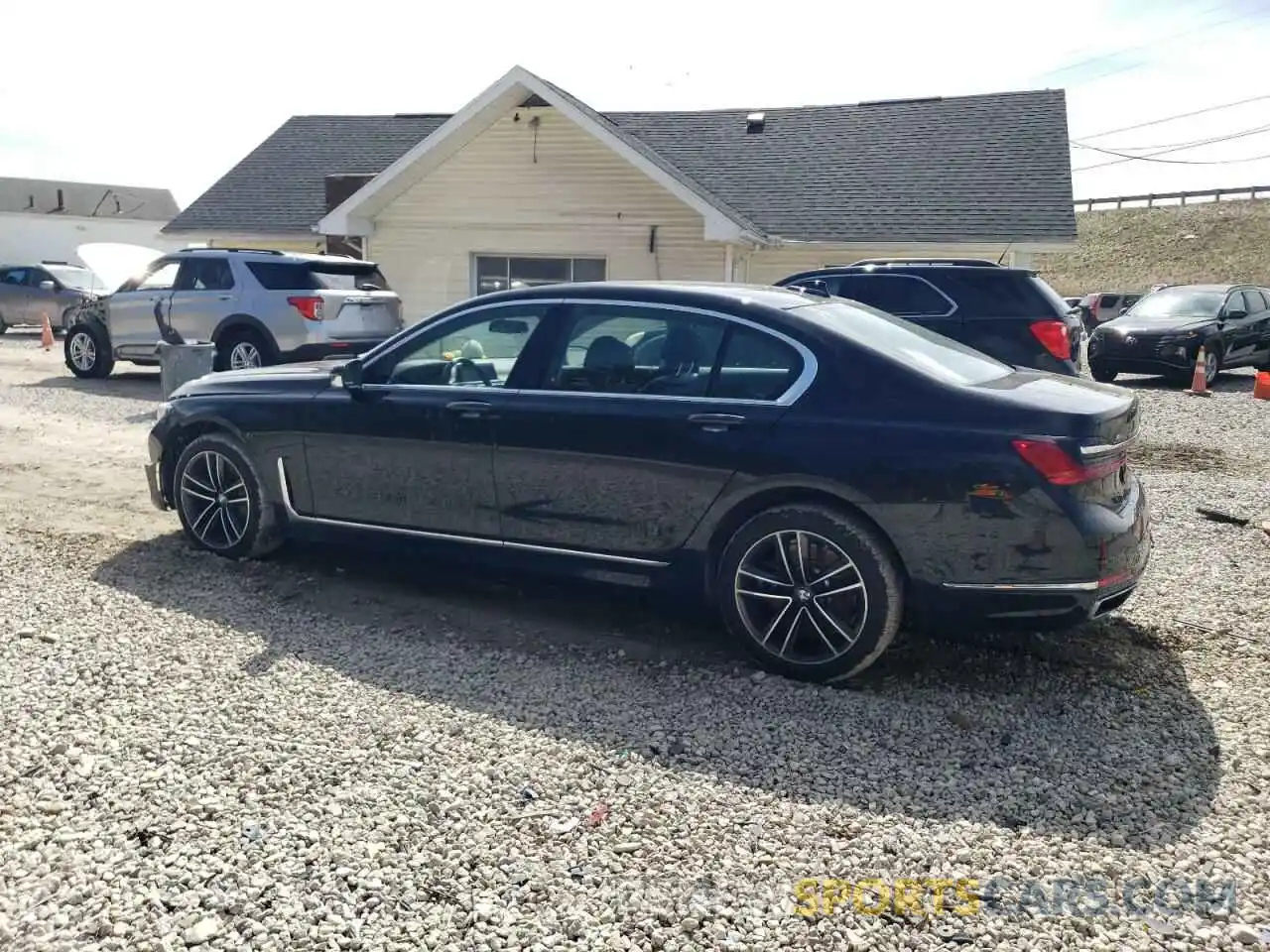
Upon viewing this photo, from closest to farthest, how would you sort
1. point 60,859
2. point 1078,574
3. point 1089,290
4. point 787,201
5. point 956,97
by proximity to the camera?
point 60,859
point 1078,574
point 787,201
point 956,97
point 1089,290

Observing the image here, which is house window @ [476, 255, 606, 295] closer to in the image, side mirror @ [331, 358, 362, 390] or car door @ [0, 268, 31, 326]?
side mirror @ [331, 358, 362, 390]

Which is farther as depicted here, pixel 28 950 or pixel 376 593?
pixel 376 593

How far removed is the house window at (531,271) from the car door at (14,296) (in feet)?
47.8

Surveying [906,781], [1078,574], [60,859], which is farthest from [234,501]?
[1078,574]

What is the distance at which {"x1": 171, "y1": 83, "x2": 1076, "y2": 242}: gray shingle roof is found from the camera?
16656 millimetres

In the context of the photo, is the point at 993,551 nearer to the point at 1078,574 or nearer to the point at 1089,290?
the point at 1078,574

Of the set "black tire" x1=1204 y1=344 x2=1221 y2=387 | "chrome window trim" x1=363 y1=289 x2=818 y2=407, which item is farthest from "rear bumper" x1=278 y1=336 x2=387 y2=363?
"black tire" x1=1204 y1=344 x2=1221 y2=387

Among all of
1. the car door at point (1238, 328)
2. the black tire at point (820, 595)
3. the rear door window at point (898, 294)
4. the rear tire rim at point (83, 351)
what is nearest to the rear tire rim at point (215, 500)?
the black tire at point (820, 595)

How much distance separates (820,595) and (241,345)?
33.6ft

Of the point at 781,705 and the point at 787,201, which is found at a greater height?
the point at 787,201

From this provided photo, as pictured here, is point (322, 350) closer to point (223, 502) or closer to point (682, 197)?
point (682, 197)

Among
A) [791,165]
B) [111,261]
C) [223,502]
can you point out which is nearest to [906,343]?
[223,502]

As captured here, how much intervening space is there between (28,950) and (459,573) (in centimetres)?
324

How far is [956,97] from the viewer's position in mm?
20359
